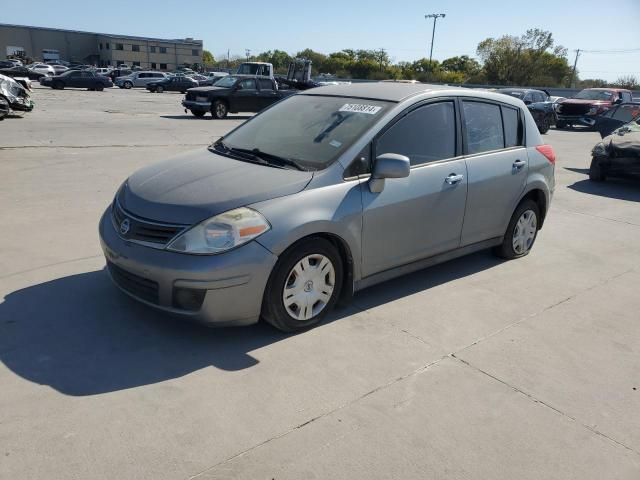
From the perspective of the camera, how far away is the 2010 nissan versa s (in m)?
3.41

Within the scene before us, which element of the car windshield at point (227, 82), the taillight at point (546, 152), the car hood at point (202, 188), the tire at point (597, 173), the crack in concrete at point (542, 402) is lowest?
the crack in concrete at point (542, 402)

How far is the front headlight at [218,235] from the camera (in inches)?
132

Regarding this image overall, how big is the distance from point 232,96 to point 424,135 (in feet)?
57.1

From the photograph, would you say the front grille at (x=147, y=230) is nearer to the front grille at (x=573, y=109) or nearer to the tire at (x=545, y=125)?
the tire at (x=545, y=125)

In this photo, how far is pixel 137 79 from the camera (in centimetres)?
4484

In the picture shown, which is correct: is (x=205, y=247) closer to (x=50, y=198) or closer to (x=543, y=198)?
(x=543, y=198)

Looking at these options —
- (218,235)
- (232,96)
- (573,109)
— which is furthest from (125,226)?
(573,109)

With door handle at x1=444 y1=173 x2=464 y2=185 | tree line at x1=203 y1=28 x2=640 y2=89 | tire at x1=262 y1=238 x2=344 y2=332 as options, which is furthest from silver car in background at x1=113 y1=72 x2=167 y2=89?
tire at x1=262 y1=238 x2=344 y2=332

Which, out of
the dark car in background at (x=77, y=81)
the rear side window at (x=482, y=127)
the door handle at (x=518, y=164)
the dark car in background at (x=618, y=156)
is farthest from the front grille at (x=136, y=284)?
the dark car in background at (x=77, y=81)

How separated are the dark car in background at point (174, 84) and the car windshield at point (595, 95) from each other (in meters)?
27.4

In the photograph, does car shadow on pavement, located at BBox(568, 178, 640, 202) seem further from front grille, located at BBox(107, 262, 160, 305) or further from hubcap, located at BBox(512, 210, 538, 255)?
front grille, located at BBox(107, 262, 160, 305)

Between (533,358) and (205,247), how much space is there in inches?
91.5

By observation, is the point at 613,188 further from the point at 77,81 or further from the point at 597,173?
the point at 77,81

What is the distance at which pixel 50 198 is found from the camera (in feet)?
22.8
